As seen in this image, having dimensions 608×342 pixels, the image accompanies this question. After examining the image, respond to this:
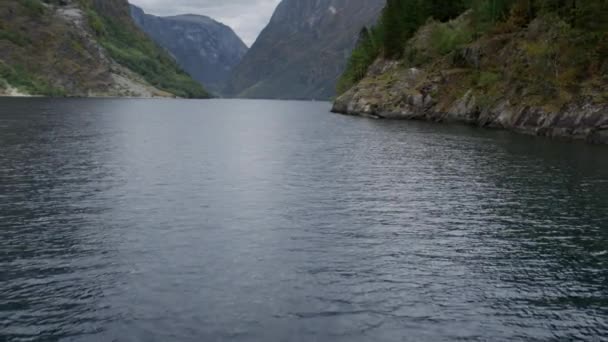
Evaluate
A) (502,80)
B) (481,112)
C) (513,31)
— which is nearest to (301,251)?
(481,112)

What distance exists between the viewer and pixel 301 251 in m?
27.7

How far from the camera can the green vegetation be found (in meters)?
88.0

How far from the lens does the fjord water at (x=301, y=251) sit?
19500 millimetres

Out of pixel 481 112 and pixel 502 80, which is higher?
pixel 502 80

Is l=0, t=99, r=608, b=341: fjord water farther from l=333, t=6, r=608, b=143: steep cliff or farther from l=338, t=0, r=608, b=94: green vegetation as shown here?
l=338, t=0, r=608, b=94: green vegetation

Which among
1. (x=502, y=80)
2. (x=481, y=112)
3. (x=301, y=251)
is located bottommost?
(x=301, y=251)

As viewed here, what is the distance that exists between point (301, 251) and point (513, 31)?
109755mm

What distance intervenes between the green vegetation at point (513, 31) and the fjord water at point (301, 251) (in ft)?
129

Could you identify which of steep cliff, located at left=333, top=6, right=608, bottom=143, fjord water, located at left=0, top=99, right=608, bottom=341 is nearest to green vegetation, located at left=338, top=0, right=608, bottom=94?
steep cliff, located at left=333, top=6, right=608, bottom=143

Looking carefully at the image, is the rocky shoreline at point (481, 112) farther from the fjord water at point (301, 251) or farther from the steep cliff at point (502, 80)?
the fjord water at point (301, 251)

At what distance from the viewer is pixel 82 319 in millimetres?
19453

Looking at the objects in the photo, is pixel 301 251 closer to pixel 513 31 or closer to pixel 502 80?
pixel 502 80

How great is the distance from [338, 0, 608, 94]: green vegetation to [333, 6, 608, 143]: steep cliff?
0.82ft

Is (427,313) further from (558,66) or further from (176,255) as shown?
(558,66)
